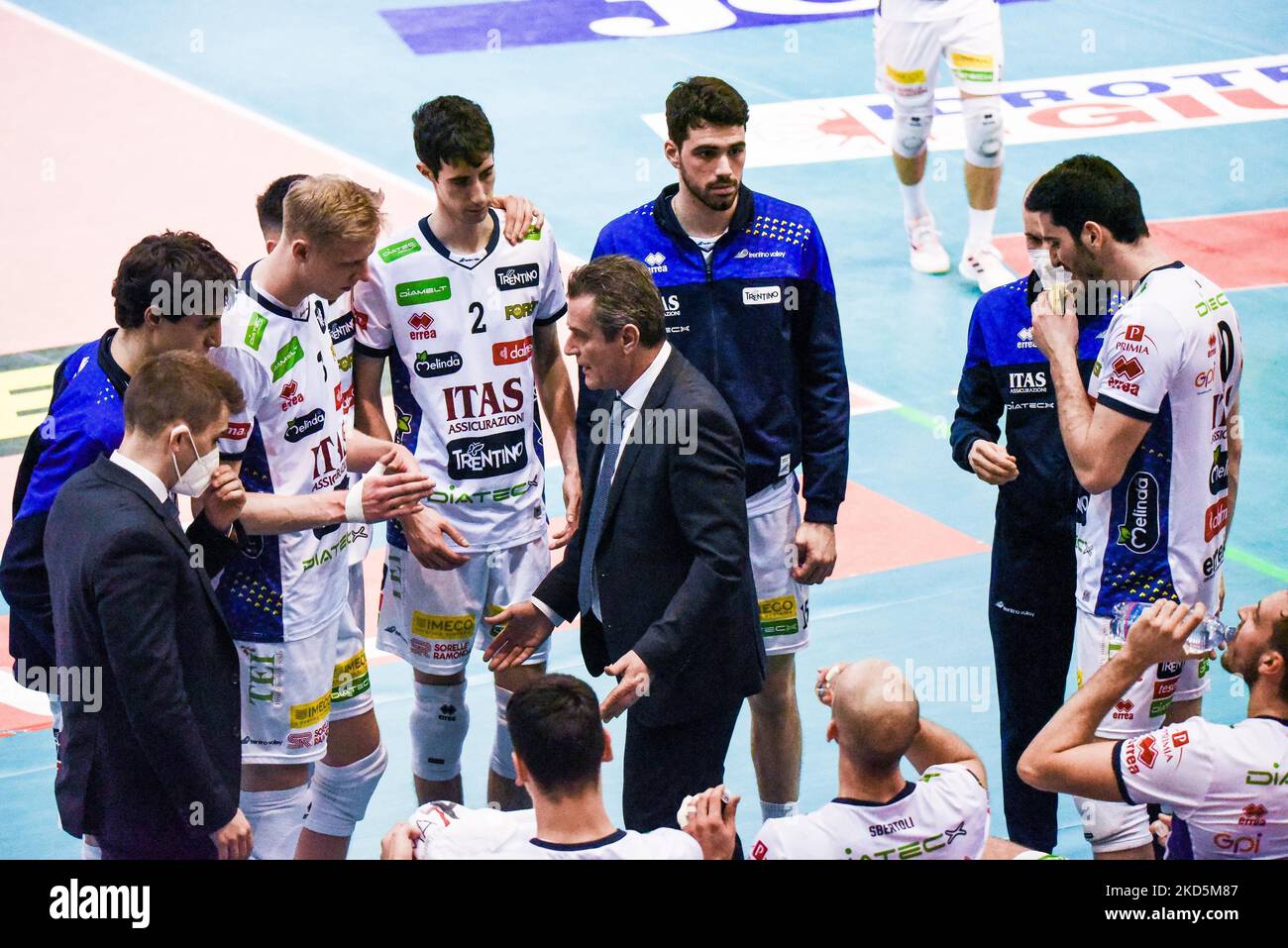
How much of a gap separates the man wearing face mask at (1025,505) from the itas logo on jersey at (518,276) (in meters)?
1.57

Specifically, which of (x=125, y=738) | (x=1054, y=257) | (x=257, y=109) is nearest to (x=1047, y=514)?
(x=1054, y=257)

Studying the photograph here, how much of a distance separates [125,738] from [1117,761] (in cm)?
264

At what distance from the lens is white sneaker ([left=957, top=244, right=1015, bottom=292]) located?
37.6 feet

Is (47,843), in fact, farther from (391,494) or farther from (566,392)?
(566,392)

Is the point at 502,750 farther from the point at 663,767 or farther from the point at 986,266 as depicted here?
the point at 986,266

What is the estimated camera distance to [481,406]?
6.25 m

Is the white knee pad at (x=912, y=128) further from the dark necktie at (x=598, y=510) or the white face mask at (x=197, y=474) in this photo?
the white face mask at (x=197, y=474)

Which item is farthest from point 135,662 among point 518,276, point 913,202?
point 913,202

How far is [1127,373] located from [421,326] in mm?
2425

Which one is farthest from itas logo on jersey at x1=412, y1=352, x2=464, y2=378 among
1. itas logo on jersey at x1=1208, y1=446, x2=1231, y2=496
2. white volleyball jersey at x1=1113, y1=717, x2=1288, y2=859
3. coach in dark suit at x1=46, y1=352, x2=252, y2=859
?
white volleyball jersey at x1=1113, y1=717, x2=1288, y2=859

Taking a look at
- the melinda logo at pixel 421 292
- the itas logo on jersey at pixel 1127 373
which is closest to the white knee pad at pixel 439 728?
the melinda logo at pixel 421 292

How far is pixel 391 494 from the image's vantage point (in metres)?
5.52

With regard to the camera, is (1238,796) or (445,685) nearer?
(1238,796)

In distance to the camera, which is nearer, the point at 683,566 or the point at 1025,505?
the point at 683,566
